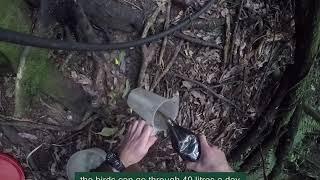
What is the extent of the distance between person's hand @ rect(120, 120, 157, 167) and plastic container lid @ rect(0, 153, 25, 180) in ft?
1.71

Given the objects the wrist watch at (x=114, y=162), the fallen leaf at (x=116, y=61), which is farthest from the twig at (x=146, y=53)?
the wrist watch at (x=114, y=162)

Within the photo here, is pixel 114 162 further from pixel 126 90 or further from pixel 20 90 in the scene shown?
Answer: pixel 20 90

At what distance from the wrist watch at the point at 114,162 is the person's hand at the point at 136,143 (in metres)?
0.02

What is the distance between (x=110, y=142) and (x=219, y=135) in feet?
1.88

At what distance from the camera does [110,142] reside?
1999 mm

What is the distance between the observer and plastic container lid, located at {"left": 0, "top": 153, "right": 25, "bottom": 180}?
1.89 metres

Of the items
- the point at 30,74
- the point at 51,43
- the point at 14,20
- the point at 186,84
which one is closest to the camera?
the point at 51,43

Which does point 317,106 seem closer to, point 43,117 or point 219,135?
point 219,135

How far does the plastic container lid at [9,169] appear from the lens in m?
1.89

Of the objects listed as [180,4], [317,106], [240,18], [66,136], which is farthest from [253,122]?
[66,136]

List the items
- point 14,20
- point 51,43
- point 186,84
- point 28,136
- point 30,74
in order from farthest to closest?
1. point 186,84
2. point 28,136
3. point 30,74
4. point 14,20
5. point 51,43

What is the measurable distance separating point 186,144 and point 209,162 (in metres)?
0.12

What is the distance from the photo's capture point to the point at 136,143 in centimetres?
181

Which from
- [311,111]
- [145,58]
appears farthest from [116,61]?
[311,111]
